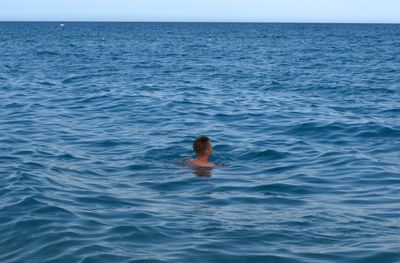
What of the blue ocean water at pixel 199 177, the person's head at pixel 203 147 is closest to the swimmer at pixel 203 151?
the person's head at pixel 203 147

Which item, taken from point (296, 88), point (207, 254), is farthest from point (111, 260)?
point (296, 88)

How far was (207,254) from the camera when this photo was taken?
7.52 m

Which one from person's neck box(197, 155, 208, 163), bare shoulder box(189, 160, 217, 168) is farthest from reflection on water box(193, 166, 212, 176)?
person's neck box(197, 155, 208, 163)

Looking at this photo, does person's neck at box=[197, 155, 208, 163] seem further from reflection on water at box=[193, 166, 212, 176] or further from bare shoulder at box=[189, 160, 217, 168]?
reflection on water at box=[193, 166, 212, 176]

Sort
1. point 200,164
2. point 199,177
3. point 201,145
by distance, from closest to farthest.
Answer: point 199,177 → point 201,145 → point 200,164

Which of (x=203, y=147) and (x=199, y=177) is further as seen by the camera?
(x=203, y=147)

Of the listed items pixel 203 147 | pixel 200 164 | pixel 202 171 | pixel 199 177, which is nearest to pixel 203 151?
pixel 203 147

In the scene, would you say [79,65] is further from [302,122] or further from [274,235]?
[274,235]

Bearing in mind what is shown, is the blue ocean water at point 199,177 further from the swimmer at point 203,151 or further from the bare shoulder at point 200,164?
the swimmer at point 203,151

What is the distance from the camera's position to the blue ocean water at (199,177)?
786 centimetres

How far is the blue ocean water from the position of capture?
7863 mm

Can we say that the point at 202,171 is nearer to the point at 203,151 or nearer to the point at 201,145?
the point at 203,151

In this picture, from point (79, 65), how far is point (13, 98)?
16.3m

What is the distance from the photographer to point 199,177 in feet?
37.5
